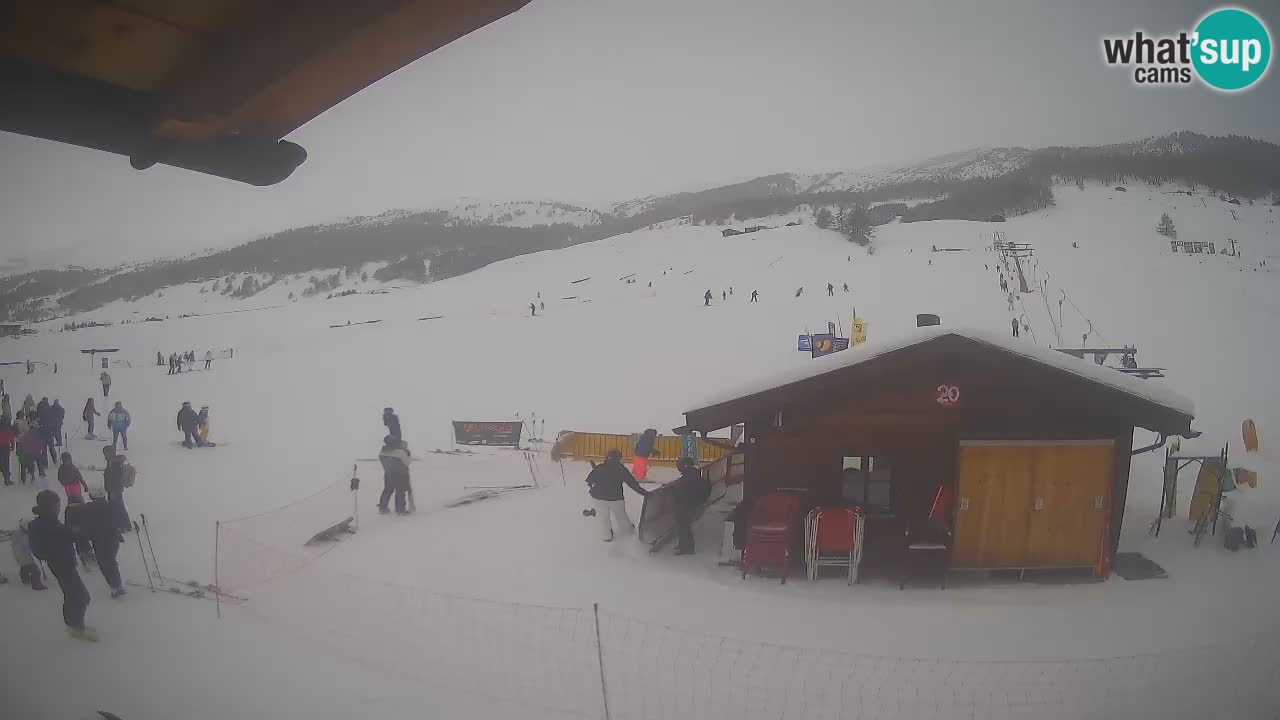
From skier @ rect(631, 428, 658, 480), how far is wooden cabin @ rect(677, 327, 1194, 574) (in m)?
5.44

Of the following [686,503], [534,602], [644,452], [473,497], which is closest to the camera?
[534,602]

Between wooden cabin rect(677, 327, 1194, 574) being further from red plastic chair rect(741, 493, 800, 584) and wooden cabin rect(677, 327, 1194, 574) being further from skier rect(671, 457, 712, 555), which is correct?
skier rect(671, 457, 712, 555)

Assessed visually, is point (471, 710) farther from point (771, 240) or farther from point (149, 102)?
point (771, 240)

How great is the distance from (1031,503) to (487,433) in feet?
41.0

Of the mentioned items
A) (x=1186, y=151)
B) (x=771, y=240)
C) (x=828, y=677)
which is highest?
(x=1186, y=151)

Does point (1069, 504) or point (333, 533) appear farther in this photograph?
point (333, 533)

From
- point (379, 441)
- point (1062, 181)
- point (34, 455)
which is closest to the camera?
point (34, 455)

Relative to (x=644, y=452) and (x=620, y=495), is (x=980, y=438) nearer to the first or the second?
(x=620, y=495)

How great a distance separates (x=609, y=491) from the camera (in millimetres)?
9836

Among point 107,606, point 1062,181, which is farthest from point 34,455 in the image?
point 1062,181

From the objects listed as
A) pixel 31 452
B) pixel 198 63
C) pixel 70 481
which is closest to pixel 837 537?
pixel 198 63

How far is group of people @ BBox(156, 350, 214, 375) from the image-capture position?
25.9 metres

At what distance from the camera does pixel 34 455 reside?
1177 cm

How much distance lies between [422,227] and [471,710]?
76.6 meters
